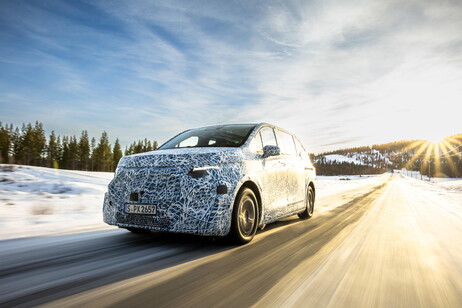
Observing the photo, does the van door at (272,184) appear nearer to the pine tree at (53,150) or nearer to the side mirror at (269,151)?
the side mirror at (269,151)

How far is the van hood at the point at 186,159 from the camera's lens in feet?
12.1

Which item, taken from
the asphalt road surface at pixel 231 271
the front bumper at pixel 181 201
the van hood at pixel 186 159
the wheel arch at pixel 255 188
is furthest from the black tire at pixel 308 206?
the front bumper at pixel 181 201

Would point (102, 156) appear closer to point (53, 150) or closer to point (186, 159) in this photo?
point (53, 150)

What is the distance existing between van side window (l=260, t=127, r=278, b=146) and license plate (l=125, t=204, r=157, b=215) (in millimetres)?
2198

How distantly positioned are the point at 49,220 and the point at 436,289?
6.26 metres

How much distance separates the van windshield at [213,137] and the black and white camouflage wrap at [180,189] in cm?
51

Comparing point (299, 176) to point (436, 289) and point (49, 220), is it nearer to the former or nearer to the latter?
point (436, 289)

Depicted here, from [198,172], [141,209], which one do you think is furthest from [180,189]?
[141,209]

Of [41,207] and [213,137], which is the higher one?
[213,137]

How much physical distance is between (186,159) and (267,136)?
195 centimetres

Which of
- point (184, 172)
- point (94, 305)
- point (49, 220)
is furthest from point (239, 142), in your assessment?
point (49, 220)

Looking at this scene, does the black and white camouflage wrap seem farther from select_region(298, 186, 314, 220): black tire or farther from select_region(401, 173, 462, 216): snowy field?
select_region(401, 173, 462, 216): snowy field

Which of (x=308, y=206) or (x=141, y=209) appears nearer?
(x=141, y=209)

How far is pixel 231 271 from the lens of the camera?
114 inches
